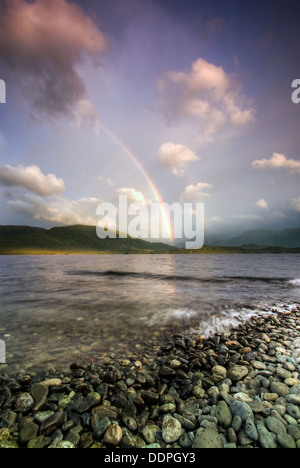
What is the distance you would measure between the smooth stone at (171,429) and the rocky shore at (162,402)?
0.04ft

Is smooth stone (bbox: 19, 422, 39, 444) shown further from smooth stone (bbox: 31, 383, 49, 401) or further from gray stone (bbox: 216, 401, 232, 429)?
gray stone (bbox: 216, 401, 232, 429)

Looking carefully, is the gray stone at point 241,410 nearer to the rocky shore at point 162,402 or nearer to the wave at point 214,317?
the rocky shore at point 162,402

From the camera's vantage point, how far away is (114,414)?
4066 mm

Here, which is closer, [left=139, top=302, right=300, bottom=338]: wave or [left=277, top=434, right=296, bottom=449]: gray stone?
[left=277, top=434, right=296, bottom=449]: gray stone

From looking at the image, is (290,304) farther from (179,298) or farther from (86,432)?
(86,432)

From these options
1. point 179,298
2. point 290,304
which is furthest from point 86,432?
point 290,304

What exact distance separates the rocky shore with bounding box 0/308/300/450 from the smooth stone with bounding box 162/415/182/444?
13 mm

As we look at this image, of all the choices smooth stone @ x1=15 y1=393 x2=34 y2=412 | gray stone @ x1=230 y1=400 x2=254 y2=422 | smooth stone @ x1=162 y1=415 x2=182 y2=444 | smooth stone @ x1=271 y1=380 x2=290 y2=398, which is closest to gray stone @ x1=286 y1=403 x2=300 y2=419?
smooth stone @ x1=271 y1=380 x2=290 y2=398

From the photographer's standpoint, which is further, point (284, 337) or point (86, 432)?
point (284, 337)

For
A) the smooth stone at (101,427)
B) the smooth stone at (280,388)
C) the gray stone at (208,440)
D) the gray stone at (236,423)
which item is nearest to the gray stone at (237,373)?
the smooth stone at (280,388)

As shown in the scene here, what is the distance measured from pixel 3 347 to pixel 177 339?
6541mm

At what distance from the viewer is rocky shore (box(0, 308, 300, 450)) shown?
353 cm

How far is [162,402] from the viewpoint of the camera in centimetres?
456

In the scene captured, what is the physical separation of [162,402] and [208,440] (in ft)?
4.44
